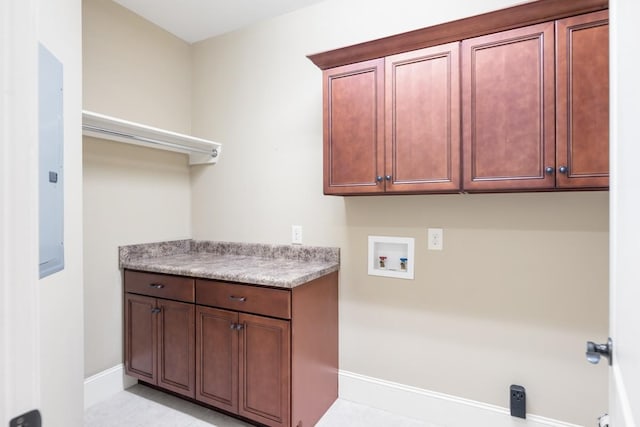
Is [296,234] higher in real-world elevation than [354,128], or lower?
lower

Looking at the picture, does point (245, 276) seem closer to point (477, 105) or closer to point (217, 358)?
point (217, 358)

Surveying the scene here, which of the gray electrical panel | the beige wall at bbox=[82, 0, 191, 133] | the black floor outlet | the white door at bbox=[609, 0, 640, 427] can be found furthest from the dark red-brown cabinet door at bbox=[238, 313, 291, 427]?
the beige wall at bbox=[82, 0, 191, 133]

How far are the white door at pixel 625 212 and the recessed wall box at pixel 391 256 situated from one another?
117 cm

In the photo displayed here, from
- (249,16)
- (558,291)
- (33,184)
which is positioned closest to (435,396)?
(558,291)

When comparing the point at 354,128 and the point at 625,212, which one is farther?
the point at 354,128

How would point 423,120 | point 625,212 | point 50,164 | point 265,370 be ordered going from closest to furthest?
point 625,212
point 50,164
point 423,120
point 265,370

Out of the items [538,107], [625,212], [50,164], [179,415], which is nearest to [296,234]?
[179,415]

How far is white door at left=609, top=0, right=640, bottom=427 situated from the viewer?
1.94ft

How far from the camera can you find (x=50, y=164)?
123 cm

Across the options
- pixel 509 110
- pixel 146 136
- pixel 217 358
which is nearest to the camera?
pixel 509 110

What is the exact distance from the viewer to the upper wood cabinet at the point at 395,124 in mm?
1611

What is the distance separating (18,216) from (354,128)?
1578 millimetres

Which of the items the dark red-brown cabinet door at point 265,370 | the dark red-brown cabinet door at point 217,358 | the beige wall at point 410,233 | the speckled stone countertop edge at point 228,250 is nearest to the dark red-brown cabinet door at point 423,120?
the beige wall at point 410,233

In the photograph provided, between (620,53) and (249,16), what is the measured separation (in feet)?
7.62
